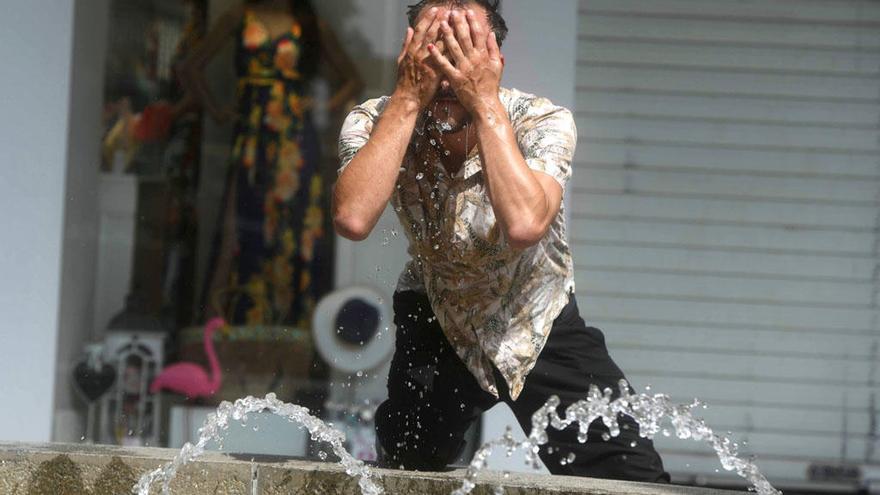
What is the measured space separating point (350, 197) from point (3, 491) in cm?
105

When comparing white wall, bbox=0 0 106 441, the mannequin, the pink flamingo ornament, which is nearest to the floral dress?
the mannequin

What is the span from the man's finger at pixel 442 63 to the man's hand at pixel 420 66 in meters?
0.02

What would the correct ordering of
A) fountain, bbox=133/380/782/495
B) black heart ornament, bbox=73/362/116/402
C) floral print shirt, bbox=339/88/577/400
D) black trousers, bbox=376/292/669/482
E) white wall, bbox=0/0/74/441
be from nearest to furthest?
fountain, bbox=133/380/782/495, floral print shirt, bbox=339/88/577/400, black trousers, bbox=376/292/669/482, white wall, bbox=0/0/74/441, black heart ornament, bbox=73/362/116/402

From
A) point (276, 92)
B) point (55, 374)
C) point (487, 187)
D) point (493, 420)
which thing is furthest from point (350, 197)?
point (276, 92)

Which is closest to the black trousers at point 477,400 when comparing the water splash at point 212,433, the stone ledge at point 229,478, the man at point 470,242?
the man at point 470,242

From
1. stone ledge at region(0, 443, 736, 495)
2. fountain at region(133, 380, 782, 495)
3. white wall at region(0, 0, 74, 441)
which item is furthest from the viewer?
white wall at region(0, 0, 74, 441)

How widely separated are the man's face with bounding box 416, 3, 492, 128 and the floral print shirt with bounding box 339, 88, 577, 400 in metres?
0.11

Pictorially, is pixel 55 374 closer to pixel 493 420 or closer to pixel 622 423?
pixel 493 420

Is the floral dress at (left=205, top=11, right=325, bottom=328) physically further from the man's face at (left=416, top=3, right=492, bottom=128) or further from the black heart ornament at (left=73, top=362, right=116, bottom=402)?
the man's face at (left=416, top=3, right=492, bottom=128)

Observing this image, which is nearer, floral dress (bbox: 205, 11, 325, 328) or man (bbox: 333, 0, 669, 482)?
man (bbox: 333, 0, 669, 482)

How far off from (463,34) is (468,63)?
7 centimetres

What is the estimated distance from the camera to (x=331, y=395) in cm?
662

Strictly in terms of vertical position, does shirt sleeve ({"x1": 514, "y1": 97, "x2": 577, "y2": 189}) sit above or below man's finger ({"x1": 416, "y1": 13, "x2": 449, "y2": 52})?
below

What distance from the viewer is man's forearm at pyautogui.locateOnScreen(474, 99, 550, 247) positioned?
2809mm
